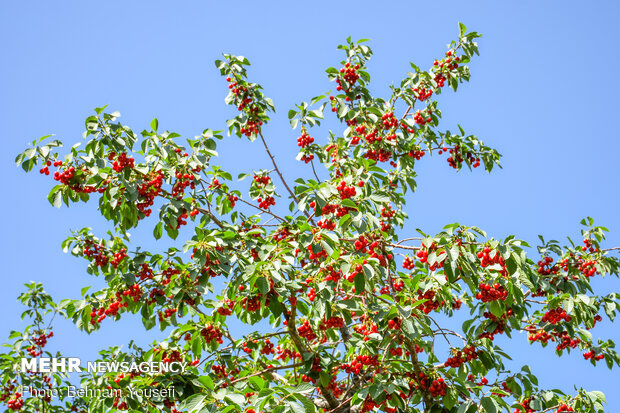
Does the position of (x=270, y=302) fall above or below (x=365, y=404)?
above

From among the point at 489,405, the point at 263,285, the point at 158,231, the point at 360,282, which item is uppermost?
the point at 158,231

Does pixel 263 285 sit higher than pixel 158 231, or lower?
lower

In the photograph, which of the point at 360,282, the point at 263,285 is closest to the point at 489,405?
the point at 360,282

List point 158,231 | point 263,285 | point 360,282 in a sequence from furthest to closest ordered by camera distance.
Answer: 1. point 158,231
2. point 263,285
3. point 360,282

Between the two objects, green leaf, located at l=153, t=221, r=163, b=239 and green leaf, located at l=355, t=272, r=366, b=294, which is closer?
green leaf, located at l=355, t=272, r=366, b=294

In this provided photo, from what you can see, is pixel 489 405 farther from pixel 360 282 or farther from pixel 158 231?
pixel 158 231

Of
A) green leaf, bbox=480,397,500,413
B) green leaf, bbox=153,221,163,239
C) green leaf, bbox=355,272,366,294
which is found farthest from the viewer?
green leaf, bbox=153,221,163,239

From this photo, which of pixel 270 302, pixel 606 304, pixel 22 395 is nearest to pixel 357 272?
pixel 270 302

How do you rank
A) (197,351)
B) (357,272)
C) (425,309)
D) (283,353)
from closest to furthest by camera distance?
(357,272) → (425,309) → (197,351) → (283,353)

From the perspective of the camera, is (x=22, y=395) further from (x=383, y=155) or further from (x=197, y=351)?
(x=383, y=155)

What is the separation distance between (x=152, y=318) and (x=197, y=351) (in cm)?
82

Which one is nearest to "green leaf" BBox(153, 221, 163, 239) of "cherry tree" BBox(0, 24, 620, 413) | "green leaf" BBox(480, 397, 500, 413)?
"cherry tree" BBox(0, 24, 620, 413)

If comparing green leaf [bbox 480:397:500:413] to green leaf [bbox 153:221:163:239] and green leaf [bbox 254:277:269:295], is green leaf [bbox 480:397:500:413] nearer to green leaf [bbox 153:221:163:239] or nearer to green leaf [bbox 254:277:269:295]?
green leaf [bbox 254:277:269:295]

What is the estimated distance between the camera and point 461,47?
7938 millimetres
